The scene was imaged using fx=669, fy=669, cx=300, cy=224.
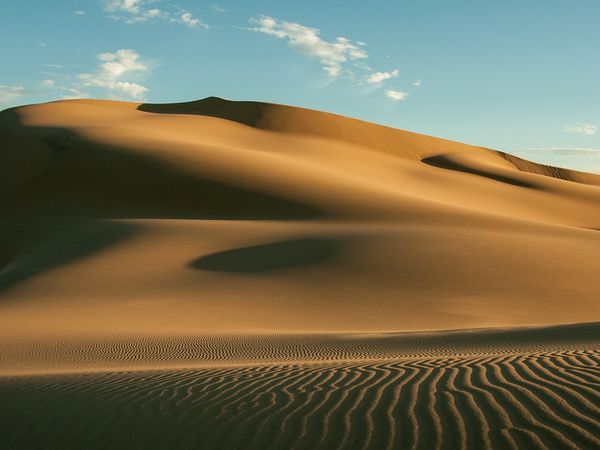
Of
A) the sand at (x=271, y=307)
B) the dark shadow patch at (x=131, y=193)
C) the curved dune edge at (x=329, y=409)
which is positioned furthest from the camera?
the dark shadow patch at (x=131, y=193)

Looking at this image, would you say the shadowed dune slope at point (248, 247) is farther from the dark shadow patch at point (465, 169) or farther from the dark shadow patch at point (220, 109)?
the dark shadow patch at point (220, 109)

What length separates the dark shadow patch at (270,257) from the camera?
67.8 feet

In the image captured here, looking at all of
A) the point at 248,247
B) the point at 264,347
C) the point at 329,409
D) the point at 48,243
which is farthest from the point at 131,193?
the point at 329,409

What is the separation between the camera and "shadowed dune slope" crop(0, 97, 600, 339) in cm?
1616

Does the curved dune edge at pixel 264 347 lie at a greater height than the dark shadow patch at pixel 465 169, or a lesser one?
lesser

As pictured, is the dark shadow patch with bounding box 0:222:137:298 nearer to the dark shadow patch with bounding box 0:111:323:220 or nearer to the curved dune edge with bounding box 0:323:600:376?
the dark shadow patch with bounding box 0:111:323:220

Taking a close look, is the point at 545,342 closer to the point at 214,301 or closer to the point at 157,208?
the point at 214,301

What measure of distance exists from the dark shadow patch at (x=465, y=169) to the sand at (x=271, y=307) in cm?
877

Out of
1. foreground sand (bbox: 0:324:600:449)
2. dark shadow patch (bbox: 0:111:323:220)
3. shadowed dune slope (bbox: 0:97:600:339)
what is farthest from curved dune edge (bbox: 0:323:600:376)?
dark shadow patch (bbox: 0:111:323:220)

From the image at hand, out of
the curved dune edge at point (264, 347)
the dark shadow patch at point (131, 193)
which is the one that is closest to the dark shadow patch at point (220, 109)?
the dark shadow patch at point (131, 193)

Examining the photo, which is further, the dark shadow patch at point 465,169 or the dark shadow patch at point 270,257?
the dark shadow patch at point 465,169

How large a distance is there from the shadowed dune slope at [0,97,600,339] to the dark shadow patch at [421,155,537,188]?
26.7 ft

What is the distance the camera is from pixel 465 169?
70438mm

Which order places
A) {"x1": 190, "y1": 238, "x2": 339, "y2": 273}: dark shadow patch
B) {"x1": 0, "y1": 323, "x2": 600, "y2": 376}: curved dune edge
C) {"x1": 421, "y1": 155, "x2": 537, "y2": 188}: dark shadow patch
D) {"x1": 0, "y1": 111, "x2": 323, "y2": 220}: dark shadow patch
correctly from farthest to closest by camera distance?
{"x1": 421, "y1": 155, "x2": 537, "y2": 188}: dark shadow patch, {"x1": 0, "y1": 111, "x2": 323, "y2": 220}: dark shadow patch, {"x1": 190, "y1": 238, "x2": 339, "y2": 273}: dark shadow patch, {"x1": 0, "y1": 323, "x2": 600, "y2": 376}: curved dune edge
